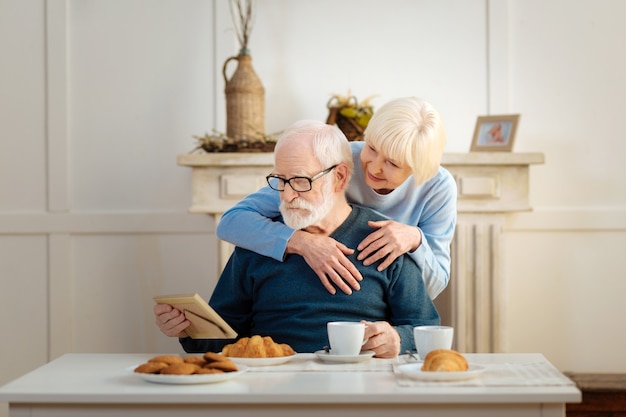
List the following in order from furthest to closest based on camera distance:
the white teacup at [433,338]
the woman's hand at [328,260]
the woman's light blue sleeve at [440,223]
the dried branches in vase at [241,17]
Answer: the dried branches in vase at [241,17], the woman's light blue sleeve at [440,223], the woman's hand at [328,260], the white teacup at [433,338]

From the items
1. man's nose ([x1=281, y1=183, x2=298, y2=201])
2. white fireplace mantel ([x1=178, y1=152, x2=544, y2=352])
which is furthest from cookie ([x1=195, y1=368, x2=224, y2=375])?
white fireplace mantel ([x1=178, y1=152, x2=544, y2=352])

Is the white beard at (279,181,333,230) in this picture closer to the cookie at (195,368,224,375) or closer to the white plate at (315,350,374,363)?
the white plate at (315,350,374,363)

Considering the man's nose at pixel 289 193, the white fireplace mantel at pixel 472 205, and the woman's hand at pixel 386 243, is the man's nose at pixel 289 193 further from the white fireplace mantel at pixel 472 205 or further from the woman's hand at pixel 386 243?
the white fireplace mantel at pixel 472 205

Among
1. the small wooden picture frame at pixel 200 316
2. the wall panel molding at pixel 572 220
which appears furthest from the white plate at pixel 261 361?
the wall panel molding at pixel 572 220

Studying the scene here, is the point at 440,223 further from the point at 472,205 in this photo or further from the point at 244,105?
the point at 244,105

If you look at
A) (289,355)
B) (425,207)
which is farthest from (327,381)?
(425,207)

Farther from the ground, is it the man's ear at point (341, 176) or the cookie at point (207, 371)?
the man's ear at point (341, 176)

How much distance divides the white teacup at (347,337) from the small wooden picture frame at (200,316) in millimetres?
252

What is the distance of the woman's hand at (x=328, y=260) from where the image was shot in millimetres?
2220

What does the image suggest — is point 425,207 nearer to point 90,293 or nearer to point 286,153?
point 286,153

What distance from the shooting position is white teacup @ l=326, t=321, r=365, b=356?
1.88m

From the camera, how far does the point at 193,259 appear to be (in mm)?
3893

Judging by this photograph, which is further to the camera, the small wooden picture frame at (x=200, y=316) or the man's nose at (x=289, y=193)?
the man's nose at (x=289, y=193)

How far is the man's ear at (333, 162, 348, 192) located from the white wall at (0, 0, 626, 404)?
1489 millimetres
